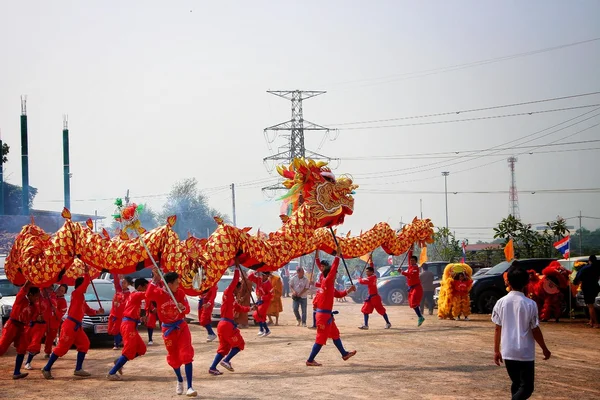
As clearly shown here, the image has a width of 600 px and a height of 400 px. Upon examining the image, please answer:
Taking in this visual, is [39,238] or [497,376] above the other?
[39,238]

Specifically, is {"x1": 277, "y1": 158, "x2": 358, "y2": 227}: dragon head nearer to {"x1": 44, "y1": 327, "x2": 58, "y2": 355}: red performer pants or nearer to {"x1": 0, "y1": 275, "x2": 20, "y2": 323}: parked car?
{"x1": 44, "y1": 327, "x2": 58, "y2": 355}: red performer pants

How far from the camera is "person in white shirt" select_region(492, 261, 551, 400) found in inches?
274

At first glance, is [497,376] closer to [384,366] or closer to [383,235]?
[384,366]

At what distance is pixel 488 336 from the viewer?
16453 millimetres

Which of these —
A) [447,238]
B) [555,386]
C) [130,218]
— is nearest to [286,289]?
[447,238]

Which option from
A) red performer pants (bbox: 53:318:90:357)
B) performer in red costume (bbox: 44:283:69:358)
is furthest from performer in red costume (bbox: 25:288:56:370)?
red performer pants (bbox: 53:318:90:357)

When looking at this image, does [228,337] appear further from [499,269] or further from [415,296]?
[499,269]

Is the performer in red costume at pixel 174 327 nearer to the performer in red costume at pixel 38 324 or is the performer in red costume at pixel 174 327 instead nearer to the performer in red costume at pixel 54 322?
the performer in red costume at pixel 38 324

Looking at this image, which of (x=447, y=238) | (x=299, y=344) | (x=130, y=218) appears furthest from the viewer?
(x=447, y=238)

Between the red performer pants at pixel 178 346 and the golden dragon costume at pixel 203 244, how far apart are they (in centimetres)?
159

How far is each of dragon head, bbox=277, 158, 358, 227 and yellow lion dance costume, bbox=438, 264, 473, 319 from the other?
8967 millimetres

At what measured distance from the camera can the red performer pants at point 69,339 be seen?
11234mm

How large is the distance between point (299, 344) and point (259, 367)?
11.4 feet

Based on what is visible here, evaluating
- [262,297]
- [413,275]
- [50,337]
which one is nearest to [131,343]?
[50,337]
